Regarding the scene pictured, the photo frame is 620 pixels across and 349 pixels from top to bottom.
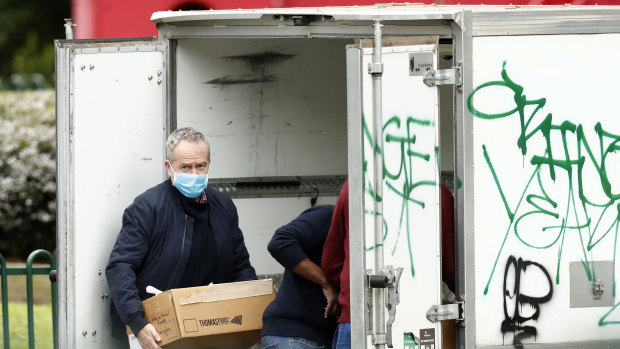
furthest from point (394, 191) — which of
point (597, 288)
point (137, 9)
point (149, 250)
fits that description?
point (137, 9)

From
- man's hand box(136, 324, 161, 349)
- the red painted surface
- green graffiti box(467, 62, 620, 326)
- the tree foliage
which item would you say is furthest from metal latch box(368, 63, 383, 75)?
the tree foliage

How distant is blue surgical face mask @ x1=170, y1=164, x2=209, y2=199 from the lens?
5.72 metres

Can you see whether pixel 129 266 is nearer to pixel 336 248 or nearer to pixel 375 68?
pixel 336 248

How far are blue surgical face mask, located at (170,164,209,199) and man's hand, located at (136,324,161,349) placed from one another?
0.69m

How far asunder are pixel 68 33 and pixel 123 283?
4.88ft

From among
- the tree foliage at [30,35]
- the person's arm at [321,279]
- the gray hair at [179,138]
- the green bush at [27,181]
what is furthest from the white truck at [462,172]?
the tree foliage at [30,35]

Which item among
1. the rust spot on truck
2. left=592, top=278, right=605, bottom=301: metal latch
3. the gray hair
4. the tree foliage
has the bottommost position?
left=592, top=278, right=605, bottom=301: metal latch

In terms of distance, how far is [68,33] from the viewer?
6.20 meters

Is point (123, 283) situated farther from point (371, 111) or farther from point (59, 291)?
point (371, 111)

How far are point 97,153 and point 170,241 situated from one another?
60 cm

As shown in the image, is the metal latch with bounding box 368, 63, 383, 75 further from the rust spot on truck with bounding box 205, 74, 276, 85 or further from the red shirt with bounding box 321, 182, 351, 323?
the rust spot on truck with bounding box 205, 74, 276, 85

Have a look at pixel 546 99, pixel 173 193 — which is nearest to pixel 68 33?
pixel 173 193

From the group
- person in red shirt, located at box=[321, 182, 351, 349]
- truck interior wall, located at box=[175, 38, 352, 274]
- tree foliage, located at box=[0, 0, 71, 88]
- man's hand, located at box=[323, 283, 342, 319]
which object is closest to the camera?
person in red shirt, located at box=[321, 182, 351, 349]

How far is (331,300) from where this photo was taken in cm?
539
